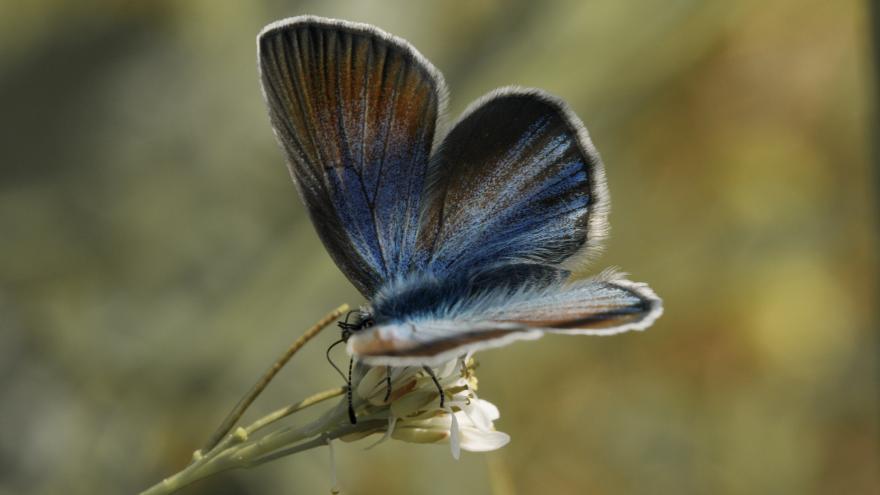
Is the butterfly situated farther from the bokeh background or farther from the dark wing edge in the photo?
the bokeh background

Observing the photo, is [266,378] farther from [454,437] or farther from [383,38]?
[383,38]

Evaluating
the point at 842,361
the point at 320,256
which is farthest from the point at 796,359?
the point at 320,256

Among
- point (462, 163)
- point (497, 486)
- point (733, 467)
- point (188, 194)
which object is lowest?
point (733, 467)

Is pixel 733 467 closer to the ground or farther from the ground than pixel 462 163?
closer to the ground

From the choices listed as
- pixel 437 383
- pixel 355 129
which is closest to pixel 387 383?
pixel 437 383

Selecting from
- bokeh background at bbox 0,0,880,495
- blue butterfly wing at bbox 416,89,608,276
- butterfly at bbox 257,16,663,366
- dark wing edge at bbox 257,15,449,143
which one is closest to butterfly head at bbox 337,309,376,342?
butterfly at bbox 257,16,663,366

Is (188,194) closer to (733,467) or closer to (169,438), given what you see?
(169,438)
